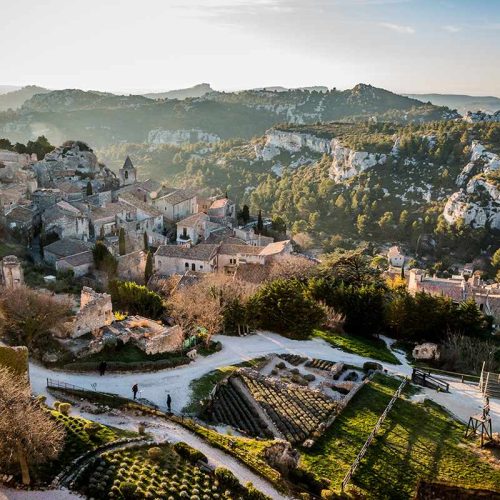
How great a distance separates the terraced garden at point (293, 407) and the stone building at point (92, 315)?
9.19 meters

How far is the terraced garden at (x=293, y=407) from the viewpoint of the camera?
2580 centimetres

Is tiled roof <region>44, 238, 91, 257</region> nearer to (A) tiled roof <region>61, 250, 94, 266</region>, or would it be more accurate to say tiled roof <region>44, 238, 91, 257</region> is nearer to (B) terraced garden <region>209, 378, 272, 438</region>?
(A) tiled roof <region>61, 250, 94, 266</region>

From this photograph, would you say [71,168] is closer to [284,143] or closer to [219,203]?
[219,203]

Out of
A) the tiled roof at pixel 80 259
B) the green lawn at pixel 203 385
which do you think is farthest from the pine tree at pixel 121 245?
the green lawn at pixel 203 385

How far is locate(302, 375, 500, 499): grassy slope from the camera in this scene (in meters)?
22.2

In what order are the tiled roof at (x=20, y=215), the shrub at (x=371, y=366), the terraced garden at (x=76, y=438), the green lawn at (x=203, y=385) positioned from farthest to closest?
1. the tiled roof at (x=20, y=215)
2. the shrub at (x=371, y=366)
3. the green lawn at (x=203, y=385)
4. the terraced garden at (x=76, y=438)

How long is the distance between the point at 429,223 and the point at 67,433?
94166 millimetres

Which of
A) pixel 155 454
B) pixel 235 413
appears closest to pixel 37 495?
pixel 155 454

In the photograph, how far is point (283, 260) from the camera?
166 feet

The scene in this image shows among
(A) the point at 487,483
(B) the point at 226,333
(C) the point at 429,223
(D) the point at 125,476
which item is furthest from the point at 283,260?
(C) the point at 429,223

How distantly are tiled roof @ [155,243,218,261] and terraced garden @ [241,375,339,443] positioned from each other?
21.9 m

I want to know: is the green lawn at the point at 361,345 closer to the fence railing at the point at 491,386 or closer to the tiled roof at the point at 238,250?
the fence railing at the point at 491,386

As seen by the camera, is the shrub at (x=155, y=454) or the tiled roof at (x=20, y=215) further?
the tiled roof at (x=20, y=215)

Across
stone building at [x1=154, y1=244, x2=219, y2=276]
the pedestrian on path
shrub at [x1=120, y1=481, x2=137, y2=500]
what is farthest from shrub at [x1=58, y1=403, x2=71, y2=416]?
stone building at [x1=154, y1=244, x2=219, y2=276]
